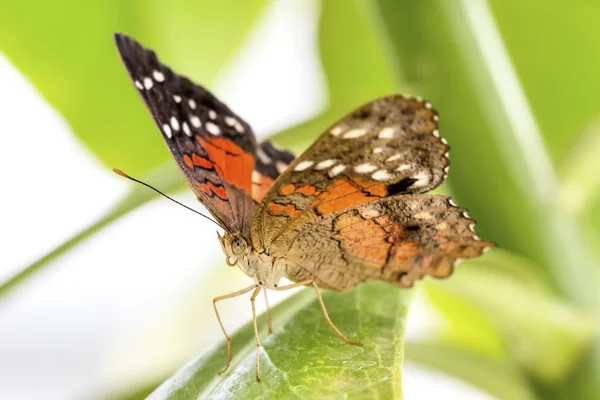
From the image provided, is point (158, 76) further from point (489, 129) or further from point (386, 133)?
point (489, 129)

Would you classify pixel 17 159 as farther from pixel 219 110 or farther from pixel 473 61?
pixel 473 61

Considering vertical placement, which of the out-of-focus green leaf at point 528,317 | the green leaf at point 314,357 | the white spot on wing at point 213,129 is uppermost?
the white spot on wing at point 213,129

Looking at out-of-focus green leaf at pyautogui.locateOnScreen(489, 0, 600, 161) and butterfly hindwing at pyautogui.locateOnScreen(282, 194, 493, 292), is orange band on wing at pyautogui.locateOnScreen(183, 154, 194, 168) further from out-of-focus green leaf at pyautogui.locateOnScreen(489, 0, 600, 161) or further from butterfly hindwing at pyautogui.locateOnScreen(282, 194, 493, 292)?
out-of-focus green leaf at pyautogui.locateOnScreen(489, 0, 600, 161)

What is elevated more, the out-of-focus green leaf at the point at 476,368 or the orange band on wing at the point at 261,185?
the orange band on wing at the point at 261,185

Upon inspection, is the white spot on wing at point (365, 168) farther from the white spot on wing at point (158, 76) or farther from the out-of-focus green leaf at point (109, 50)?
the out-of-focus green leaf at point (109, 50)

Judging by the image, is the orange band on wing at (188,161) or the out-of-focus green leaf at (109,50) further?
the out-of-focus green leaf at (109,50)

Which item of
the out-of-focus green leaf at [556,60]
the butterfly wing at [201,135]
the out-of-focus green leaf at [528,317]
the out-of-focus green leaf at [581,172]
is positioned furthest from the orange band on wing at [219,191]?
the out-of-focus green leaf at [556,60]

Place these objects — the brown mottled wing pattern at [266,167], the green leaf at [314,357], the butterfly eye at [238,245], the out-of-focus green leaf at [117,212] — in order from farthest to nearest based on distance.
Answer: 1. the brown mottled wing pattern at [266,167]
2. the butterfly eye at [238,245]
3. the out-of-focus green leaf at [117,212]
4. the green leaf at [314,357]
